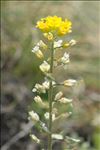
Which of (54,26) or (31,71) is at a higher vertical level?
(31,71)

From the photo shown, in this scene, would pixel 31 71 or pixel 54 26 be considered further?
pixel 31 71

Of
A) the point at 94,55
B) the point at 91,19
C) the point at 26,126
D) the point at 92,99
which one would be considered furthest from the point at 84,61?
the point at 26,126

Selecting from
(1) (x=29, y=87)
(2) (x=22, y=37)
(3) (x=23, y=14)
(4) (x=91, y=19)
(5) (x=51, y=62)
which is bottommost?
(5) (x=51, y=62)

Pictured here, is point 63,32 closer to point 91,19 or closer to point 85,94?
point 85,94

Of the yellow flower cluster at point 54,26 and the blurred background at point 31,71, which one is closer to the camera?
the yellow flower cluster at point 54,26

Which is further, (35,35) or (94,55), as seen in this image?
(94,55)

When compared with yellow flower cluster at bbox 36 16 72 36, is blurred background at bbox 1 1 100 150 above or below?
above

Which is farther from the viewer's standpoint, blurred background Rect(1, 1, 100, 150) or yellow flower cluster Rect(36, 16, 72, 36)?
blurred background Rect(1, 1, 100, 150)

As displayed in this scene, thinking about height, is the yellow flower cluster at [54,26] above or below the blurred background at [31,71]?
below
